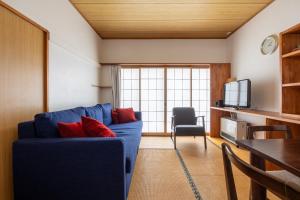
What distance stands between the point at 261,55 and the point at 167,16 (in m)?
1.79

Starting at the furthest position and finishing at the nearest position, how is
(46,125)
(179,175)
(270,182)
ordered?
(179,175) → (46,125) → (270,182)

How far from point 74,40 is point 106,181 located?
2.66 meters

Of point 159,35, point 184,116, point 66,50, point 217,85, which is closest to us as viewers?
point 66,50

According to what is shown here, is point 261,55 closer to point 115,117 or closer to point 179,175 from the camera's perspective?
point 179,175

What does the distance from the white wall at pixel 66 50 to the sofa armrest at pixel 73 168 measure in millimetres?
1092

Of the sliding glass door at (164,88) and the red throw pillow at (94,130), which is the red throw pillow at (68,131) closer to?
the red throw pillow at (94,130)

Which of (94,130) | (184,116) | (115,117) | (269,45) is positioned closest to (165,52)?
(184,116)

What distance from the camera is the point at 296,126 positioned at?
2822mm

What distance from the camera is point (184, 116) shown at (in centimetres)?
492

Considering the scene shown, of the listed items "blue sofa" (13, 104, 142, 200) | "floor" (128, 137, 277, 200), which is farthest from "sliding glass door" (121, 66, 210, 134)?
"blue sofa" (13, 104, 142, 200)

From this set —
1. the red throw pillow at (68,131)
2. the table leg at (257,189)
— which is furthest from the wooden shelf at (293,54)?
the red throw pillow at (68,131)

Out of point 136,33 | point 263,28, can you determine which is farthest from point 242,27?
point 136,33

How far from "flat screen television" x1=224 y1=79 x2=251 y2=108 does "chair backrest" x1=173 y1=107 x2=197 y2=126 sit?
0.80 metres

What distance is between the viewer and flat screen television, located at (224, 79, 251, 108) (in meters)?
4.00
